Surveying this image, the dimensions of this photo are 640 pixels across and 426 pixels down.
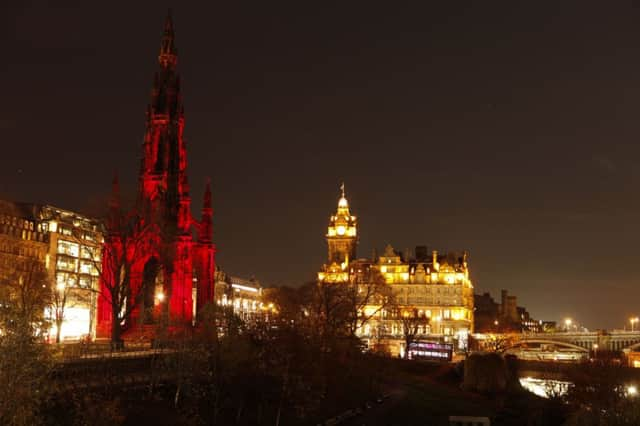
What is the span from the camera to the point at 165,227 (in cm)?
9719

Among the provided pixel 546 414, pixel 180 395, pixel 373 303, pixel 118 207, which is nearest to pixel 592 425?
pixel 180 395

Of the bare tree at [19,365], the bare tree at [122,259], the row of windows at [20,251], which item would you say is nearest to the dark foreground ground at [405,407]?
the bare tree at [19,365]

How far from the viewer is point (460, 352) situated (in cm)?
15712

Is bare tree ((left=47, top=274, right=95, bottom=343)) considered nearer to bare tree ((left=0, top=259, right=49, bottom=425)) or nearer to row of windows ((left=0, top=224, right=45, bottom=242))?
row of windows ((left=0, top=224, right=45, bottom=242))

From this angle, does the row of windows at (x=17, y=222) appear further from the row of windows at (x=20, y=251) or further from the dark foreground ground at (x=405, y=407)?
the dark foreground ground at (x=405, y=407)

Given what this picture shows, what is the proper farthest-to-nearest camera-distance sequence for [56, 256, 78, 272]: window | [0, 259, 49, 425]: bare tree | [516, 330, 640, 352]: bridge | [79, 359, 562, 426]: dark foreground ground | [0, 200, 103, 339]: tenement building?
[516, 330, 640, 352]: bridge < [56, 256, 78, 272]: window < [0, 200, 103, 339]: tenement building < [79, 359, 562, 426]: dark foreground ground < [0, 259, 49, 425]: bare tree

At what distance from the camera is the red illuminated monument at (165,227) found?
302 feet

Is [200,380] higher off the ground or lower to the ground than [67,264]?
lower

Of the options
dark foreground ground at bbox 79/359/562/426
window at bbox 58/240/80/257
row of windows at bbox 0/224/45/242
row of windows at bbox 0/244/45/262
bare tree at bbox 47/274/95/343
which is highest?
row of windows at bbox 0/224/45/242

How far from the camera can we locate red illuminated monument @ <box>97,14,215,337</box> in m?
92.1

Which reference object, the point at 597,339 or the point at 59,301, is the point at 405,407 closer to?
the point at 59,301

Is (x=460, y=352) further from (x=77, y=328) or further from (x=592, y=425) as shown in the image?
(x=592, y=425)

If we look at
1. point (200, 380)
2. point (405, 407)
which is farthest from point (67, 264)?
point (200, 380)

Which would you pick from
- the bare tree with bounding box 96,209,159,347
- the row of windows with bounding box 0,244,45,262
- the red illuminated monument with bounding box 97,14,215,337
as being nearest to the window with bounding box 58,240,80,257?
the row of windows with bounding box 0,244,45,262
